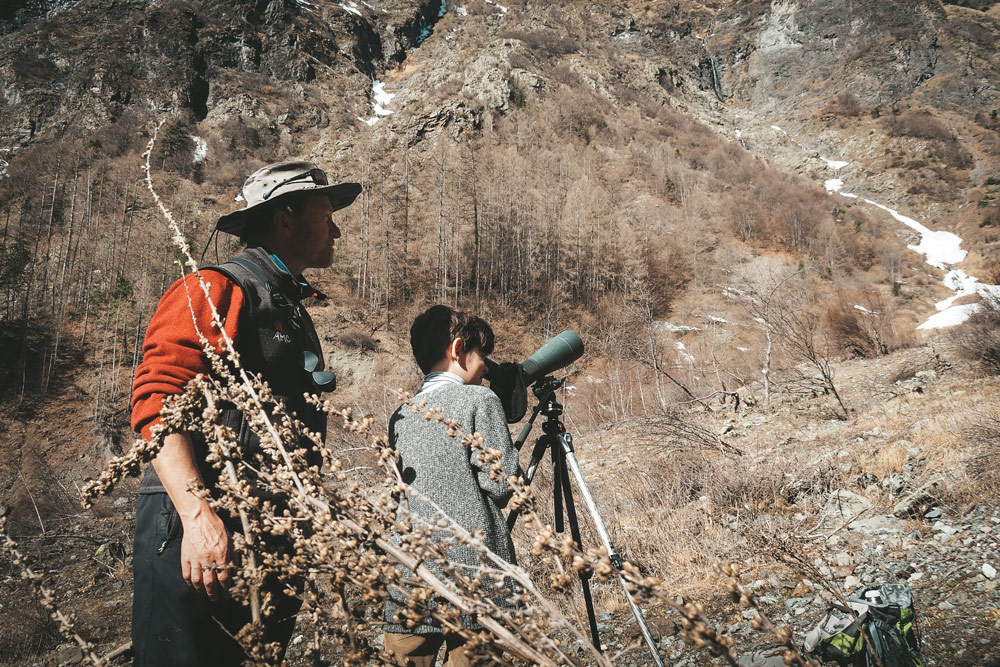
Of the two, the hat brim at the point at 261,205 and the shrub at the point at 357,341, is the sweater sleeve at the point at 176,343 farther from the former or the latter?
the shrub at the point at 357,341

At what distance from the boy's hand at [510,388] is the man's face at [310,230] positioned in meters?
0.82

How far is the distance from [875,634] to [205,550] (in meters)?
2.25

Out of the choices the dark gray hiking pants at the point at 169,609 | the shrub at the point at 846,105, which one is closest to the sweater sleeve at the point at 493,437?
the dark gray hiking pants at the point at 169,609

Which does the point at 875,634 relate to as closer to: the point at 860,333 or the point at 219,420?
the point at 219,420

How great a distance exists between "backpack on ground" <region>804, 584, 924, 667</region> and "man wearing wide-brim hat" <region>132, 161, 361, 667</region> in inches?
79.4

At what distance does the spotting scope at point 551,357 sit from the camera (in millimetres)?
1974

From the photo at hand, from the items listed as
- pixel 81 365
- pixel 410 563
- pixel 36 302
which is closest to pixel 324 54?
pixel 36 302

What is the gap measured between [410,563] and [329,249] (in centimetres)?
155

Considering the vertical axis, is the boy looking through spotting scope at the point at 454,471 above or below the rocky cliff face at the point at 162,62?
below

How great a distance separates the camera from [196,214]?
28.7 meters

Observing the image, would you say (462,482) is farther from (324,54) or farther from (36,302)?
(324,54)

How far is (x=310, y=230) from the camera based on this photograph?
1687 mm

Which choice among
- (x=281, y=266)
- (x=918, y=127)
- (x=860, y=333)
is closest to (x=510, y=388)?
(x=281, y=266)

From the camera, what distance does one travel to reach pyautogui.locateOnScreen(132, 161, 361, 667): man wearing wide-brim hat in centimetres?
102
